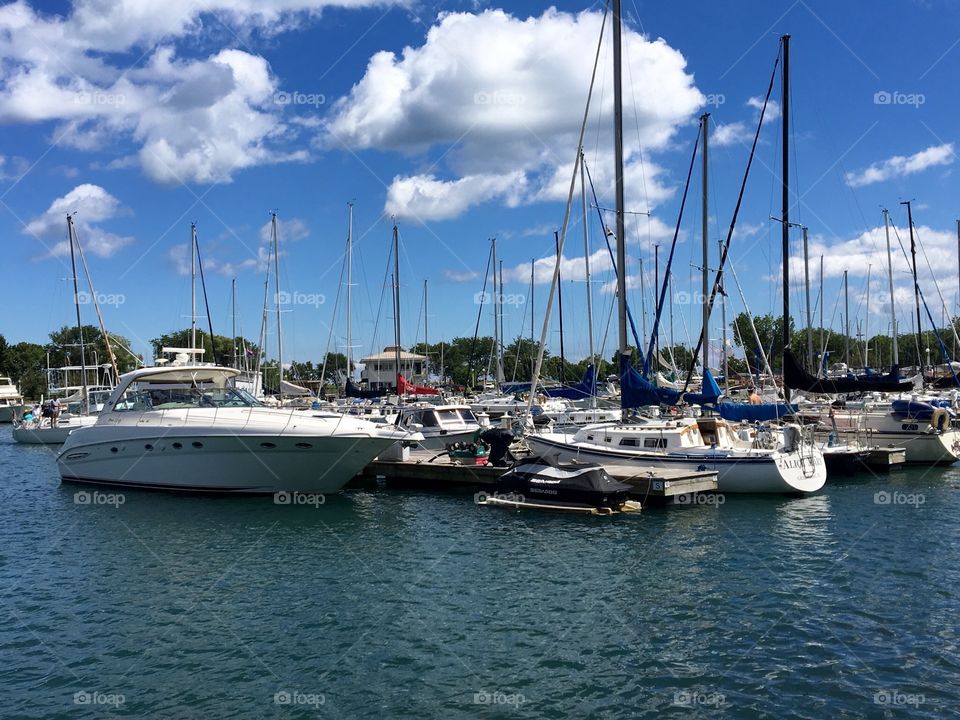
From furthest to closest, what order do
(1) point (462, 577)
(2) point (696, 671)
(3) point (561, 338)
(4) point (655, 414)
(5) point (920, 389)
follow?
(3) point (561, 338) < (5) point (920, 389) < (4) point (655, 414) < (1) point (462, 577) < (2) point (696, 671)

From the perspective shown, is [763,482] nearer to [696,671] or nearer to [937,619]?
[937,619]

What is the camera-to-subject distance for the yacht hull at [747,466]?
79.3ft

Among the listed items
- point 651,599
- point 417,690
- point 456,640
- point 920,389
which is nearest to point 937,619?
point 651,599

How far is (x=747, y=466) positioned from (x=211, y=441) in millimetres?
17100

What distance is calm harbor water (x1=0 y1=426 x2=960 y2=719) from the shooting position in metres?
10.4

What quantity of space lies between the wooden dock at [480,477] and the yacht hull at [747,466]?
0.40 metres

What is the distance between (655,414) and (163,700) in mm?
21942

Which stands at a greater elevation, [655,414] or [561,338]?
[561,338]

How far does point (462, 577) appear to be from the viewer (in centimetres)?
1596

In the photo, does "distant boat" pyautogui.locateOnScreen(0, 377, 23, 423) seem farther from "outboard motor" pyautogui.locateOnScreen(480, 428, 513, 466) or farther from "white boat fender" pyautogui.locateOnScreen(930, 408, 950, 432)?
"white boat fender" pyautogui.locateOnScreen(930, 408, 950, 432)

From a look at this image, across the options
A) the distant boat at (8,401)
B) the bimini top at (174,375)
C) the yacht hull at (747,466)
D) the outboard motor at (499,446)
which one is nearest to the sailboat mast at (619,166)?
the yacht hull at (747,466)

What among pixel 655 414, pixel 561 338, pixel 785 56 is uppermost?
pixel 785 56

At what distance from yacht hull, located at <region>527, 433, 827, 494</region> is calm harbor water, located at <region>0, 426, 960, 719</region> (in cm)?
165

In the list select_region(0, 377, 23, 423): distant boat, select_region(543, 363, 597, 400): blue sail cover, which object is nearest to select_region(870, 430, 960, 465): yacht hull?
select_region(543, 363, 597, 400): blue sail cover
